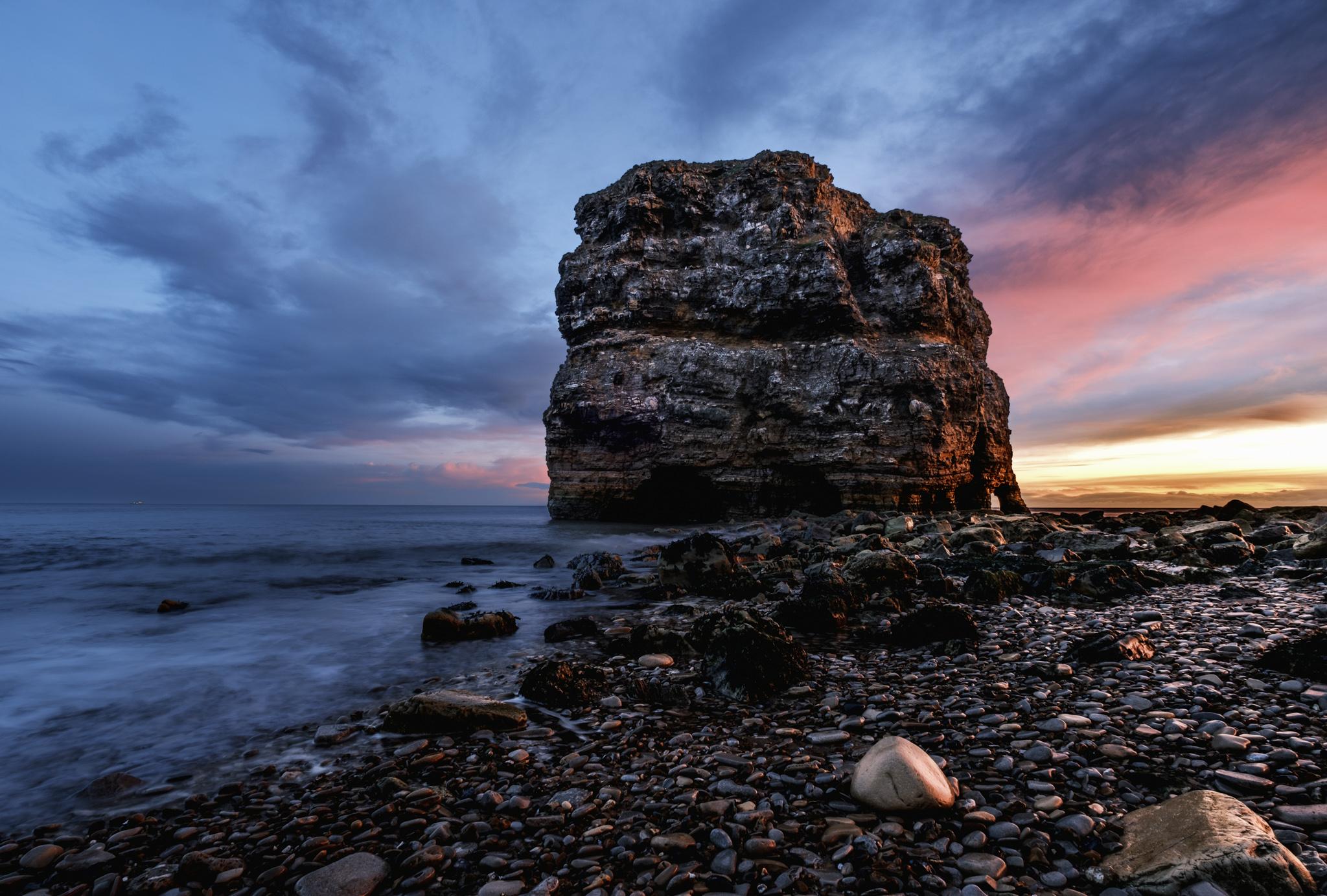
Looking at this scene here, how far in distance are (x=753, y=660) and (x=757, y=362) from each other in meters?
31.2

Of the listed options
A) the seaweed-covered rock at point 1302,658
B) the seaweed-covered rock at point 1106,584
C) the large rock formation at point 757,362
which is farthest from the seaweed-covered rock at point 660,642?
the large rock formation at point 757,362

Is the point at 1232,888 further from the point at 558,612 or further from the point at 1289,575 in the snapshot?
the point at 1289,575

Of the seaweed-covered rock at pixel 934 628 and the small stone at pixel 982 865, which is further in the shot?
the seaweed-covered rock at pixel 934 628

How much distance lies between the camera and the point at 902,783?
2852 mm

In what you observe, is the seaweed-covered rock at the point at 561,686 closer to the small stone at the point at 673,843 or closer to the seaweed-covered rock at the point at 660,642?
the seaweed-covered rock at the point at 660,642

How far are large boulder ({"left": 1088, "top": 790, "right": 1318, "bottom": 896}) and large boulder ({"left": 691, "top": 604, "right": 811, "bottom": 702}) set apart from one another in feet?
9.01

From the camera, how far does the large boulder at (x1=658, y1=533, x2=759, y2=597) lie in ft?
35.7

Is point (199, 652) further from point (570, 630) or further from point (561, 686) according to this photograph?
point (561, 686)

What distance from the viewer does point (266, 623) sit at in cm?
984

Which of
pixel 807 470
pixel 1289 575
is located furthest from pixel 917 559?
pixel 807 470

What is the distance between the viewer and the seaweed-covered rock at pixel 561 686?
4938 millimetres

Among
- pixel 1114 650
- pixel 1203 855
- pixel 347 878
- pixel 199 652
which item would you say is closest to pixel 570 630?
pixel 347 878

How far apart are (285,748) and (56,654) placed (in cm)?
675

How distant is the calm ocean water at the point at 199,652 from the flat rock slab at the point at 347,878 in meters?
2.13
